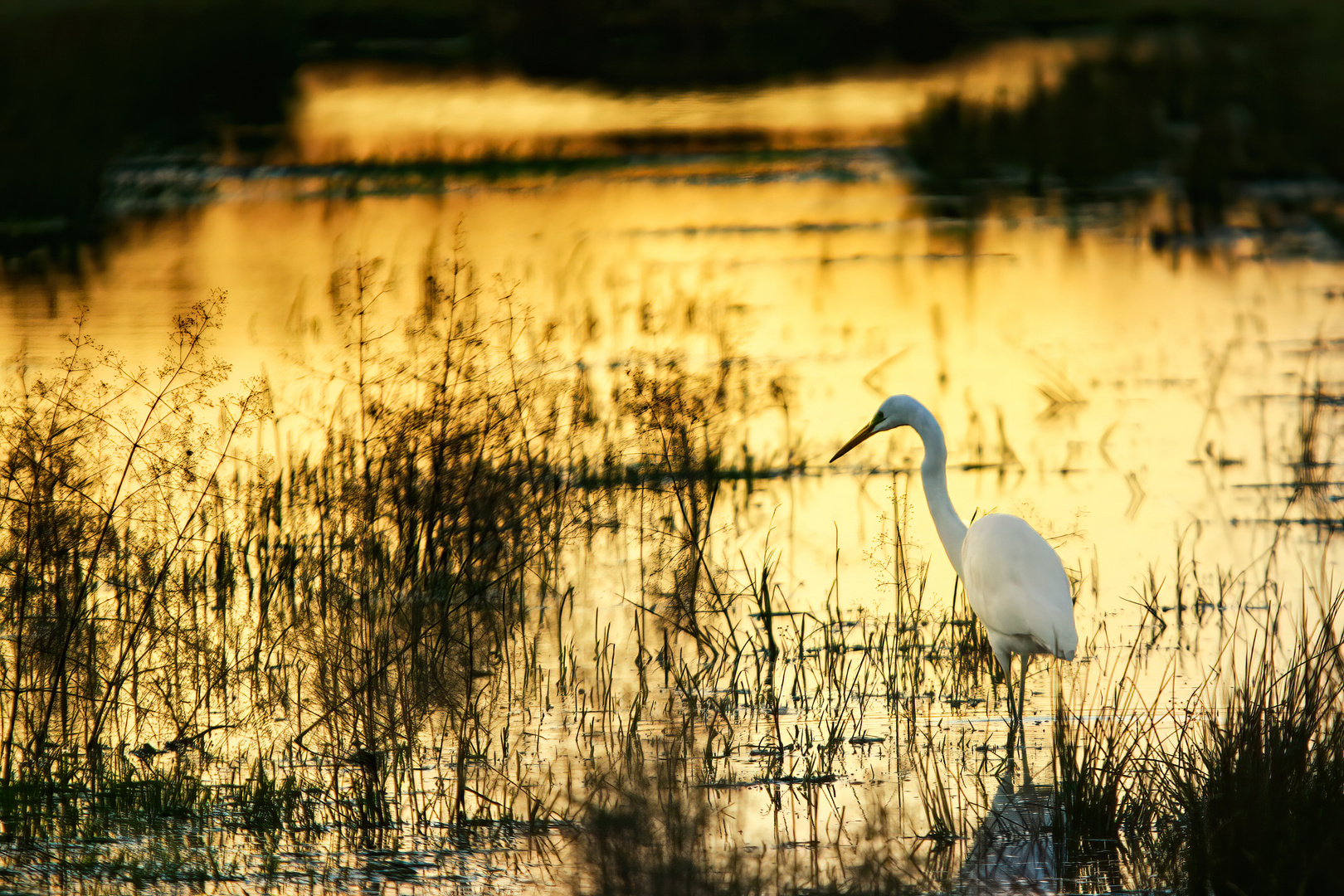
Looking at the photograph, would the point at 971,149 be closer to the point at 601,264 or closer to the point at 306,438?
the point at 601,264

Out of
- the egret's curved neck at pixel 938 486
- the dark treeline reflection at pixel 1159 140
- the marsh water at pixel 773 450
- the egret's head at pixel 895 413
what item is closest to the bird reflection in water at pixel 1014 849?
the marsh water at pixel 773 450

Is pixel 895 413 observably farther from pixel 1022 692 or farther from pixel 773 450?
pixel 773 450

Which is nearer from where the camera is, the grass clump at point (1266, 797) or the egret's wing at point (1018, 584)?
the grass clump at point (1266, 797)

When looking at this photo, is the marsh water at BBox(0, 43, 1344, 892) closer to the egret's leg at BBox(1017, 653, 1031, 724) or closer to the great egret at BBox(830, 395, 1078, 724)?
the egret's leg at BBox(1017, 653, 1031, 724)

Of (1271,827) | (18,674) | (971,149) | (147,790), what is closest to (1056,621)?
(1271,827)

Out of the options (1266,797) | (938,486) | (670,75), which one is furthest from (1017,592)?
(670,75)

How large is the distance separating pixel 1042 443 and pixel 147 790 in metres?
5.87

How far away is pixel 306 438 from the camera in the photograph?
8539mm

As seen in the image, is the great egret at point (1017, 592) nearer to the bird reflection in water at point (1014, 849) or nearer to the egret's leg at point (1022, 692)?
the egret's leg at point (1022, 692)

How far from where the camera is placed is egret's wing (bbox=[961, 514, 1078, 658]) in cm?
532

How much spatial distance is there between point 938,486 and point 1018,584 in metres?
0.98

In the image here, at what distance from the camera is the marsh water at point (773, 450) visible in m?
4.61

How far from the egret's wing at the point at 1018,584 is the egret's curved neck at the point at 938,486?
37 centimetres

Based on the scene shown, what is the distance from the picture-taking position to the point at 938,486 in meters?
6.39
